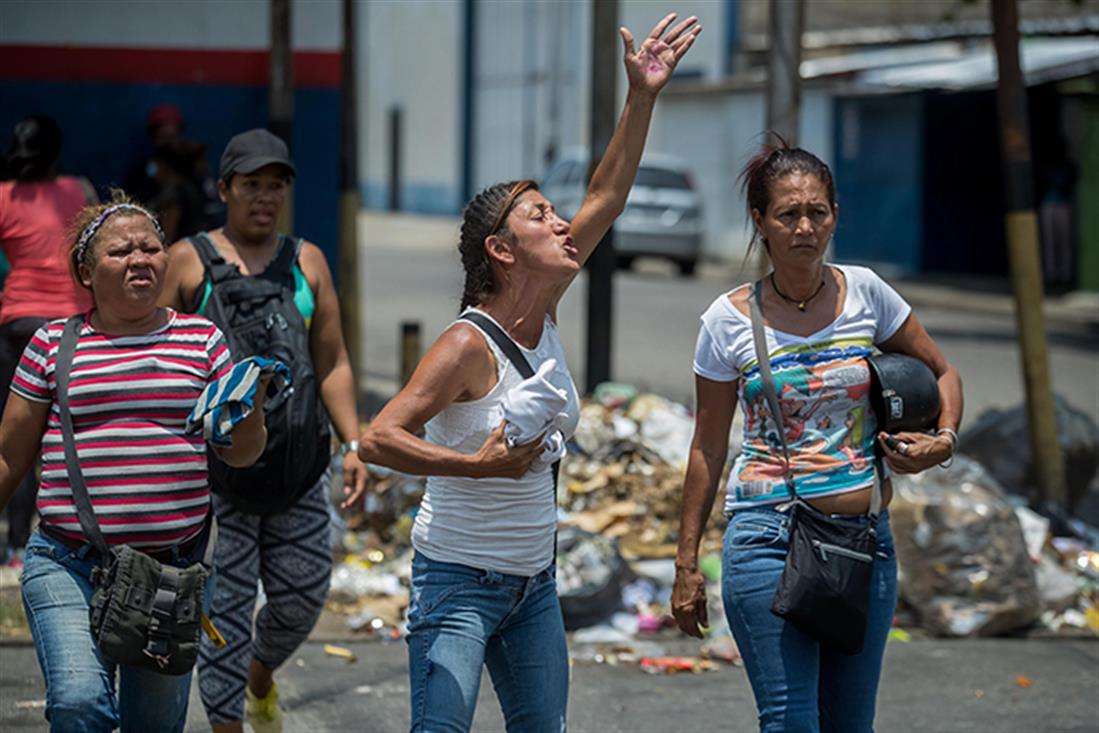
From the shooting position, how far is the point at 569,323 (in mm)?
18219

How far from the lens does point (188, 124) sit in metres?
10.4

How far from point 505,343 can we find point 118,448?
2.99ft

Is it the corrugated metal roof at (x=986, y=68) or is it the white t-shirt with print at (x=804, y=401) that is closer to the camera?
the white t-shirt with print at (x=804, y=401)

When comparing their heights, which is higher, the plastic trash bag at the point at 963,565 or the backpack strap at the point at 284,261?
the backpack strap at the point at 284,261

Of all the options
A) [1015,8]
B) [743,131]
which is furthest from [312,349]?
[743,131]

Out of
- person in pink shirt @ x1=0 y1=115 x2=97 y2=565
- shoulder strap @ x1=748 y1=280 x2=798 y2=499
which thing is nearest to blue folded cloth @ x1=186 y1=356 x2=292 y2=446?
shoulder strap @ x1=748 y1=280 x2=798 y2=499

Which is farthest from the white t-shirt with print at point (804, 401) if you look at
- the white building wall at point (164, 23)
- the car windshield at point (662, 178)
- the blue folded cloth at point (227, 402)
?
the car windshield at point (662, 178)

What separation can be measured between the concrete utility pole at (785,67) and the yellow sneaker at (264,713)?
4.15 m

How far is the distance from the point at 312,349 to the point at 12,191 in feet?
8.66

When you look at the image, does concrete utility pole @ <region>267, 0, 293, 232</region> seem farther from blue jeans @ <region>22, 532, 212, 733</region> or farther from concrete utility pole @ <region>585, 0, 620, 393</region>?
blue jeans @ <region>22, 532, 212, 733</region>

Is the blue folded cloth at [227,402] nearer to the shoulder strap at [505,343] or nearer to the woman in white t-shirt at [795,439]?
the shoulder strap at [505,343]

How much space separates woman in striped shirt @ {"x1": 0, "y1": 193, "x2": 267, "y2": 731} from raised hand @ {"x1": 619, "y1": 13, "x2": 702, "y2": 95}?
3.93 ft

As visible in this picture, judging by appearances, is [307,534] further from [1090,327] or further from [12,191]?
[1090,327]

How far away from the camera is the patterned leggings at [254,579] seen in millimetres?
4867
